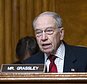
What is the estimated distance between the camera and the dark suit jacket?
1.98 meters

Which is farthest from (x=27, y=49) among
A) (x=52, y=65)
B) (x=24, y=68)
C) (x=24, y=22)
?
(x=24, y=68)

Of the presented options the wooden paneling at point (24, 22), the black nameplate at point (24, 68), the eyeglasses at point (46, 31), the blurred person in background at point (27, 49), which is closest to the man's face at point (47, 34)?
the eyeglasses at point (46, 31)

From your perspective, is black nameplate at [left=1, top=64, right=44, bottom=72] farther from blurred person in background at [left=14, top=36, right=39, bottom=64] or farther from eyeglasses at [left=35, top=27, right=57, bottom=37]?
blurred person in background at [left=14, top=36, right=39, bottom=64]

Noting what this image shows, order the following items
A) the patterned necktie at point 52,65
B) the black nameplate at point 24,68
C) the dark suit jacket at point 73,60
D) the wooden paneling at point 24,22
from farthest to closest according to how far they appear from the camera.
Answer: the wooden paneling at point 24,22, the dark suit jacket at point 73,60, the patterned necktie at point 52,65, the black nameplate at point 24,68

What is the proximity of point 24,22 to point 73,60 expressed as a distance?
1359 mm

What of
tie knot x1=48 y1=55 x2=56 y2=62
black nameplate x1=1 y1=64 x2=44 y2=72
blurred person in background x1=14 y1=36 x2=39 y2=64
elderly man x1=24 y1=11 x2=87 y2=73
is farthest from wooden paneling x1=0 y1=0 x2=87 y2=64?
black nameplate x1=1 y1=64 x2=44 y2=72

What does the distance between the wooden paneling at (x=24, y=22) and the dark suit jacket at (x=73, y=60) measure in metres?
1.19

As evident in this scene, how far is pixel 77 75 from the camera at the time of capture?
50.8 inches

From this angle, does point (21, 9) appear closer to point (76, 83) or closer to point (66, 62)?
point (66, 62)

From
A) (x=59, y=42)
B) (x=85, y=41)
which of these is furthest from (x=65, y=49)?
(x=85, y=41)

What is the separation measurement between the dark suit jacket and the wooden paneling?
119cm

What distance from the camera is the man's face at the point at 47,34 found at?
2006 millimetres

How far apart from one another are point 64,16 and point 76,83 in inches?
83.4

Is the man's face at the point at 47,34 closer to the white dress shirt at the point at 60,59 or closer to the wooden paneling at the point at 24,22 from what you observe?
the white dress shirt at the point at 60,59
